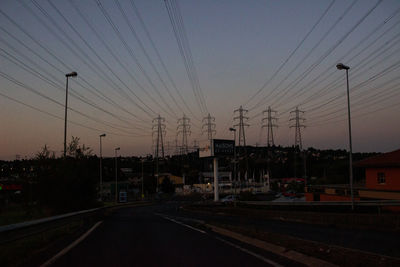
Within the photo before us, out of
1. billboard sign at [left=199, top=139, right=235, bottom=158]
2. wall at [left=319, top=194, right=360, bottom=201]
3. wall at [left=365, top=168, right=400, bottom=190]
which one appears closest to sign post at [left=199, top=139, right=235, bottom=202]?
billboard sign at [left=199, top=139, right=235, bottom=158]

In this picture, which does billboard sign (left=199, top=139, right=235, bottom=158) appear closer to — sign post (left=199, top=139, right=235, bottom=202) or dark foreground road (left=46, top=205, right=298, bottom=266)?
sign post (left=199, top=139, right=235, bottom=202)

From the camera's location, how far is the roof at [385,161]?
114ft

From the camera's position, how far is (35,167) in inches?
1158

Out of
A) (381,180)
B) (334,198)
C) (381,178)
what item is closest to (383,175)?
(381,178)

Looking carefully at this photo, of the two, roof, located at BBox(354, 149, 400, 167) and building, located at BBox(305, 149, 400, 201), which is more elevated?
roof, located at BBox(354, 149, 400, 167)

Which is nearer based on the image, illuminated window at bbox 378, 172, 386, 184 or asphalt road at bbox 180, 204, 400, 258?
asphalt road at bbox 180, 204, 400, 258

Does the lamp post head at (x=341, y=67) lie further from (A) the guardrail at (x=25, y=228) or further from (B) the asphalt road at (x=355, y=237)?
(A) the guardrail at (x=25, y=228)

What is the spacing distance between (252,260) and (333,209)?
81.8ft

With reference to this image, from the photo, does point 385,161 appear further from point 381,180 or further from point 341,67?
point 341,67

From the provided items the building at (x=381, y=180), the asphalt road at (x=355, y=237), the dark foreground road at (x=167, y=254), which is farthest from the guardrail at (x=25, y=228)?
the building at (x=381, y=180)

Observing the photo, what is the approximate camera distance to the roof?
34656 mm

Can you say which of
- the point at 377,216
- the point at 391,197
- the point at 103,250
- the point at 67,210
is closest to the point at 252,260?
the point at 103,250

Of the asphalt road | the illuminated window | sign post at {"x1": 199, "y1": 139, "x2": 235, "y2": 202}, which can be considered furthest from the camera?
sign post at {"x1": 199, "y1": 139, "x2": 235, "y2": 202}

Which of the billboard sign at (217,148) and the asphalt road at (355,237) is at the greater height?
the billboard sign at (217,148)
